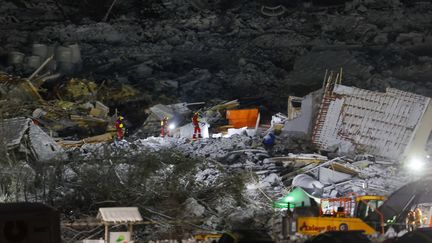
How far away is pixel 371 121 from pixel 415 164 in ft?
4.49

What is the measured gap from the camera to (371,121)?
12.2 meters

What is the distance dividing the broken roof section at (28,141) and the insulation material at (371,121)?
17.0 ft

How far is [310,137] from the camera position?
12609mm

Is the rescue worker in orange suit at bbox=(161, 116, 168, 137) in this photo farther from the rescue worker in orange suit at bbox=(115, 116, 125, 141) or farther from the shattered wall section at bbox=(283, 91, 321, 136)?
the shattered wall section at bbox=(283, 91, 321, 136)

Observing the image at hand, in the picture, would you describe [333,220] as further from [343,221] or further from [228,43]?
[228,43]

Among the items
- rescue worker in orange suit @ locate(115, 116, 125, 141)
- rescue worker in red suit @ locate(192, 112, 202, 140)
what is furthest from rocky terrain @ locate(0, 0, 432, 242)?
rescue worker in orange suit @ locate(115, 116, 125, 141)

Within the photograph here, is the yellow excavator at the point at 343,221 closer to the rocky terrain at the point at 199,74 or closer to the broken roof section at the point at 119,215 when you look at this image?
the rocky terrain at the point at 199,74

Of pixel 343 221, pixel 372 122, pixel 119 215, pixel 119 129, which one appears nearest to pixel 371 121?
pixel 372 122

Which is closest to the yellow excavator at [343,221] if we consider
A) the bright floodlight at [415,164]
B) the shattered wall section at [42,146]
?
the bright floodlight at [415,164]

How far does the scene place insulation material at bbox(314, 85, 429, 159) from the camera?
38.9ft

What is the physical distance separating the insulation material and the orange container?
7.94 ft

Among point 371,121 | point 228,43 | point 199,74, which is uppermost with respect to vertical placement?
point 228,43

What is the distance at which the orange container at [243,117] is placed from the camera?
1458cm

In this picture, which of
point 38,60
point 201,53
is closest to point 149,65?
point 201,53
